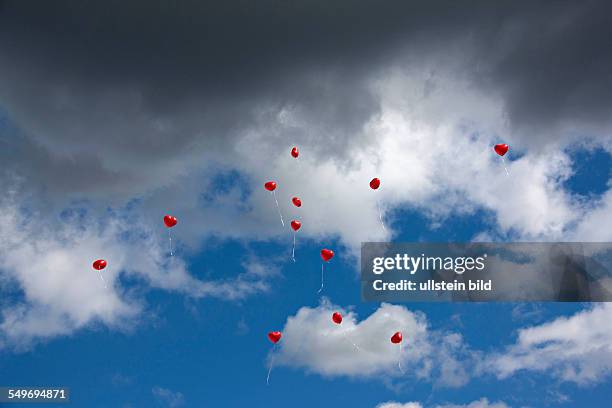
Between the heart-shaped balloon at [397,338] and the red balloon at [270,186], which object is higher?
the red balloon at [270,186]

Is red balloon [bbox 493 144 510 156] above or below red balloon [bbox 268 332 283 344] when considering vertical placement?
above

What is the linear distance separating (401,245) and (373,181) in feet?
16.6

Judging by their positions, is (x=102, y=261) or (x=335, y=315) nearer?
(x=335, y=315)

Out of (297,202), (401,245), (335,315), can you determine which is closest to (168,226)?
(297,202)

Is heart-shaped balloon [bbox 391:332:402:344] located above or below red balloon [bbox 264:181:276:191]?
below

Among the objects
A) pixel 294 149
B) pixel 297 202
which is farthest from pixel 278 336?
pixel 294 149

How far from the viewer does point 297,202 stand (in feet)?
112

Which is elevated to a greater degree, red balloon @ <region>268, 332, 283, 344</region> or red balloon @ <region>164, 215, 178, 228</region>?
red balloon @ <region>164, 215, 178, 228</region>

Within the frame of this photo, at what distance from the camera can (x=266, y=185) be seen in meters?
37.3

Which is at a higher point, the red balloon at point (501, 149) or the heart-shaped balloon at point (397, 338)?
the red balloon at point (501, 149)

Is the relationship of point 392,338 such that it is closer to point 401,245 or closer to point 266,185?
point 401,245

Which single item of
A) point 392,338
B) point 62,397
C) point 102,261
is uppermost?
point 102,261

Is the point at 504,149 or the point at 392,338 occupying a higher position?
the point at 504,149

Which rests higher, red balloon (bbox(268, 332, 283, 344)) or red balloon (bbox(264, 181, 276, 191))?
red balloon (bbox(264, 181, 276, 191))
